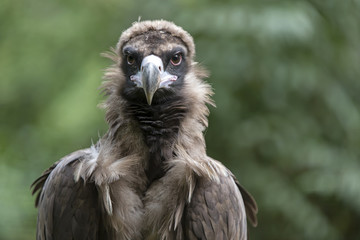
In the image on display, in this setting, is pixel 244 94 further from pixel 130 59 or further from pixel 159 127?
pixel 159 127

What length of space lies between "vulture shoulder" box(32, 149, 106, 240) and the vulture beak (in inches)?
23.1

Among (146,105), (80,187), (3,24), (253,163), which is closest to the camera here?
(80,187)

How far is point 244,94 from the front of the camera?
6.47m

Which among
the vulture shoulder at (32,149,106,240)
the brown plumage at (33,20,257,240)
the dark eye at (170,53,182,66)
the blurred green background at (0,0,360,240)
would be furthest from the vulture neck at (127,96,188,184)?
the blurred green background at (0,0,360,240)

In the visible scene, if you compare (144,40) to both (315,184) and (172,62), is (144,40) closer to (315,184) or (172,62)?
(172,62)

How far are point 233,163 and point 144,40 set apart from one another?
10.2ft

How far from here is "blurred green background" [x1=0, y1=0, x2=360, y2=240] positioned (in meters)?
6.01

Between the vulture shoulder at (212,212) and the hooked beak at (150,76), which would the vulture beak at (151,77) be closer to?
the hooked beak at (150,76)

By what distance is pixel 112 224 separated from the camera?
10.8ft

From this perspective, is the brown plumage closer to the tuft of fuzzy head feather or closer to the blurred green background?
the tuft of fuzzy head feather

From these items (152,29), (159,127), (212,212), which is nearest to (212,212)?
(212,212)

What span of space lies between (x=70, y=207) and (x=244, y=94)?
11.8ft

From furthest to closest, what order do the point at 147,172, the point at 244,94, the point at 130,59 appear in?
the point at 244,94 < the point at 130,59 < the point at 147,172

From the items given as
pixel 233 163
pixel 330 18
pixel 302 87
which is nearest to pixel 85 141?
pixel 233 163
